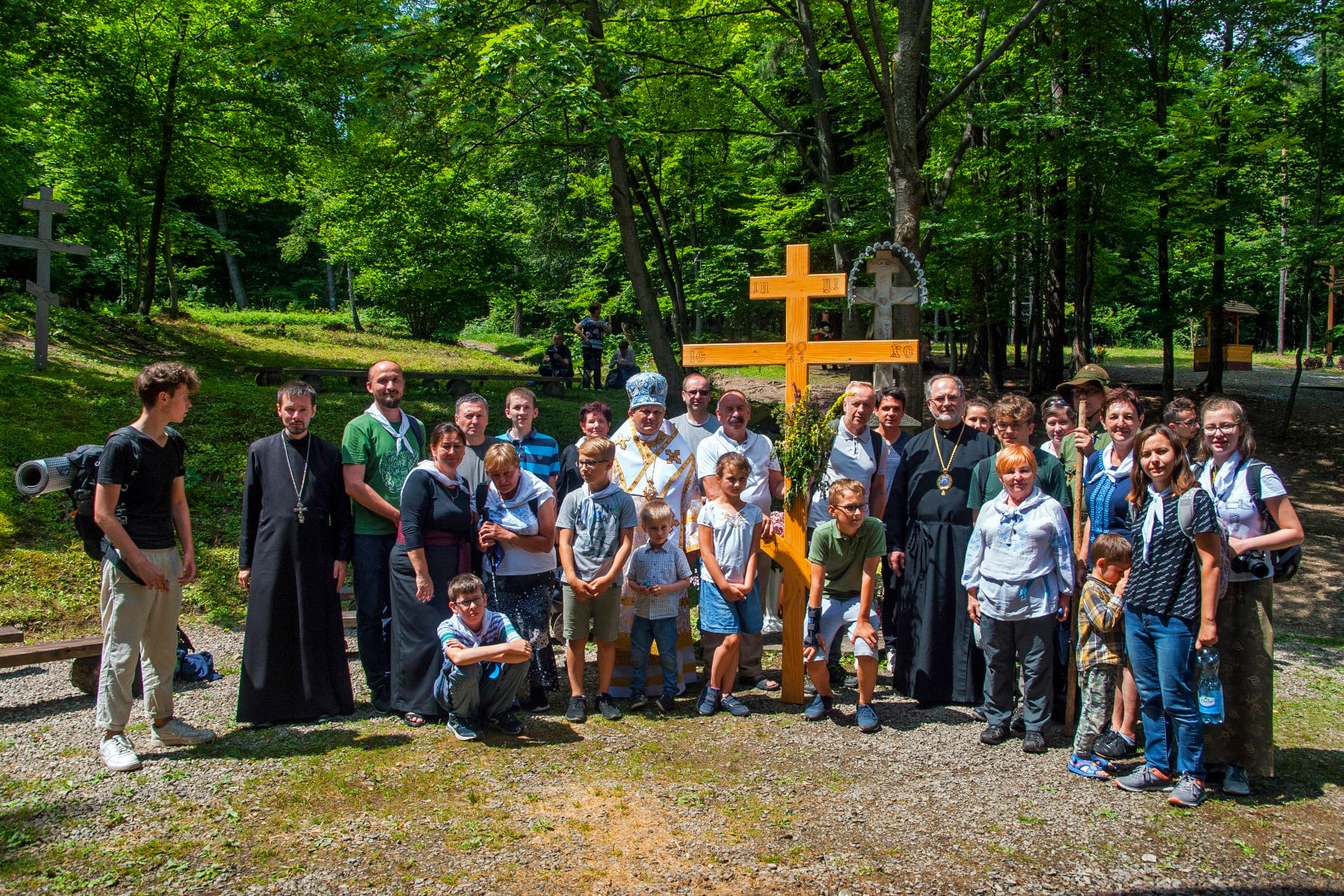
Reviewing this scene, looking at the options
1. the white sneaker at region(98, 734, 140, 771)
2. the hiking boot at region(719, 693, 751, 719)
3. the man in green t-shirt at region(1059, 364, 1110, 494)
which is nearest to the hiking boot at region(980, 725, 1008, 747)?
the hiking boot at region(719, 693, 751, 719)

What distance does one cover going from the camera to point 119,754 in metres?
4.59

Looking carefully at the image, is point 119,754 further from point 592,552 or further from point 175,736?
point 592,552

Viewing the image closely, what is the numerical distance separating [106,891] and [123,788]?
0.94 meters

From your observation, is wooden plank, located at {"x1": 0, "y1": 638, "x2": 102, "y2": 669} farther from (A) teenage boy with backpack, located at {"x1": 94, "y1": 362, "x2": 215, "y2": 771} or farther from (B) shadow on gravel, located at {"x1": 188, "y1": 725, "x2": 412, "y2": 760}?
(B) shadow on gravel, located at {"x1": 188, "y1": 725, "x2": 412, "y2": 760}

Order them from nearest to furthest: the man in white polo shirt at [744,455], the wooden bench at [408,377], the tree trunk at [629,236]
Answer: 1. the man in white polo shirt at [744,455]
2. the tree trunk at [629,236]
3. the wooden bench at [408,377]

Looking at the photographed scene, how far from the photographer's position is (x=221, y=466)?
10070mm

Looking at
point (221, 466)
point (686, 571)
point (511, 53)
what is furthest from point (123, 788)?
point (511, 53)

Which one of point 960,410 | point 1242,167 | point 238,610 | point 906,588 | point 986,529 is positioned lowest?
point 238,610

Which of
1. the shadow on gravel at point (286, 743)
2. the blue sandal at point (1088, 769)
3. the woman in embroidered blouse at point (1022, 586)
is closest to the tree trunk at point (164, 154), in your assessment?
the shadow on gravel at point (286, 743)

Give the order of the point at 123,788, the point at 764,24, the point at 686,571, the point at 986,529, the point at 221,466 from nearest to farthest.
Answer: the point at 123,788, the point at 986,529, the point at 686,571, the point at 221,466, the point at 764,24

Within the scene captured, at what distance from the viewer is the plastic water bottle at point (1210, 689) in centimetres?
439

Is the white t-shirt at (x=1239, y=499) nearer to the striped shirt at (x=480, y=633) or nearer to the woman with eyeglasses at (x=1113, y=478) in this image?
the woman with eyeglasses at (x=1113, y=478)

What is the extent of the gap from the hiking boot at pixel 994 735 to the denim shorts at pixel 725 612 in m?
1.38

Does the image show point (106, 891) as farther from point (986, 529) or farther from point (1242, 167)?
point (1242, 167)
